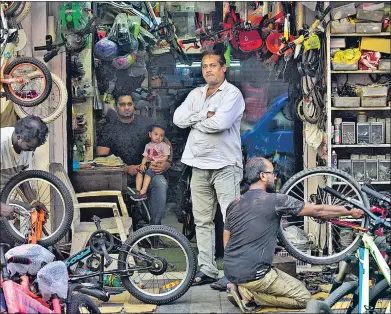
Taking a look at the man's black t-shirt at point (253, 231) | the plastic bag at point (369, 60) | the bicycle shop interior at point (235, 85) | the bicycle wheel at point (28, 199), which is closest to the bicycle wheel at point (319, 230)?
the bicycle shop interior at point (235, 85)

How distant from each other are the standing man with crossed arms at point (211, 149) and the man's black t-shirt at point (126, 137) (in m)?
0.57

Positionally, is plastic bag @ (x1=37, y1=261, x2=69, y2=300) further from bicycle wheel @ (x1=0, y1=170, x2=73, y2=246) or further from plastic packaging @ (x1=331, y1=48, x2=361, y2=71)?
plastic packaging @ (x1=331, y1=48, x2=361, y2=71)

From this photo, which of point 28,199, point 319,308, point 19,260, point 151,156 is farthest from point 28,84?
point 319,308

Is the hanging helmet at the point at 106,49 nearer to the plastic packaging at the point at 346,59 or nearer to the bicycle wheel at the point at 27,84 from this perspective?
the bicycle wheel at the point at 27,84

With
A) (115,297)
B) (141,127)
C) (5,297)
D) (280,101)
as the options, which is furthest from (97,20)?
(5,297)

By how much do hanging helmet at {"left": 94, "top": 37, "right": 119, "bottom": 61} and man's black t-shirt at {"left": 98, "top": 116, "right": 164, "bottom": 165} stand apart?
709mm

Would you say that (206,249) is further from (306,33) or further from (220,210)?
(306,33)

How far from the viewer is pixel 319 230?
10820 mm

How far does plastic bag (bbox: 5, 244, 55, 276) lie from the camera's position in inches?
317

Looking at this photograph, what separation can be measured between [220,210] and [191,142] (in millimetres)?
882

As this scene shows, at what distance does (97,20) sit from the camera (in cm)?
1072

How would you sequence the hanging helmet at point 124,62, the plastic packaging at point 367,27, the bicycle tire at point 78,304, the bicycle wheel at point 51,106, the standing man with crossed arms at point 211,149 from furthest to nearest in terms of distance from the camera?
the hanging helmet at point 124,62, the plastic packaging at point 367,27, the standing man with crossed arms at point 211,149, the bicycle wheel at point 51,106, the bicycle tire at point 78,304

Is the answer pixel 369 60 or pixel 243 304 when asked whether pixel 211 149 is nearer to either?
pixel 243 304

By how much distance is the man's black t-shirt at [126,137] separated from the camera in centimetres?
1084
